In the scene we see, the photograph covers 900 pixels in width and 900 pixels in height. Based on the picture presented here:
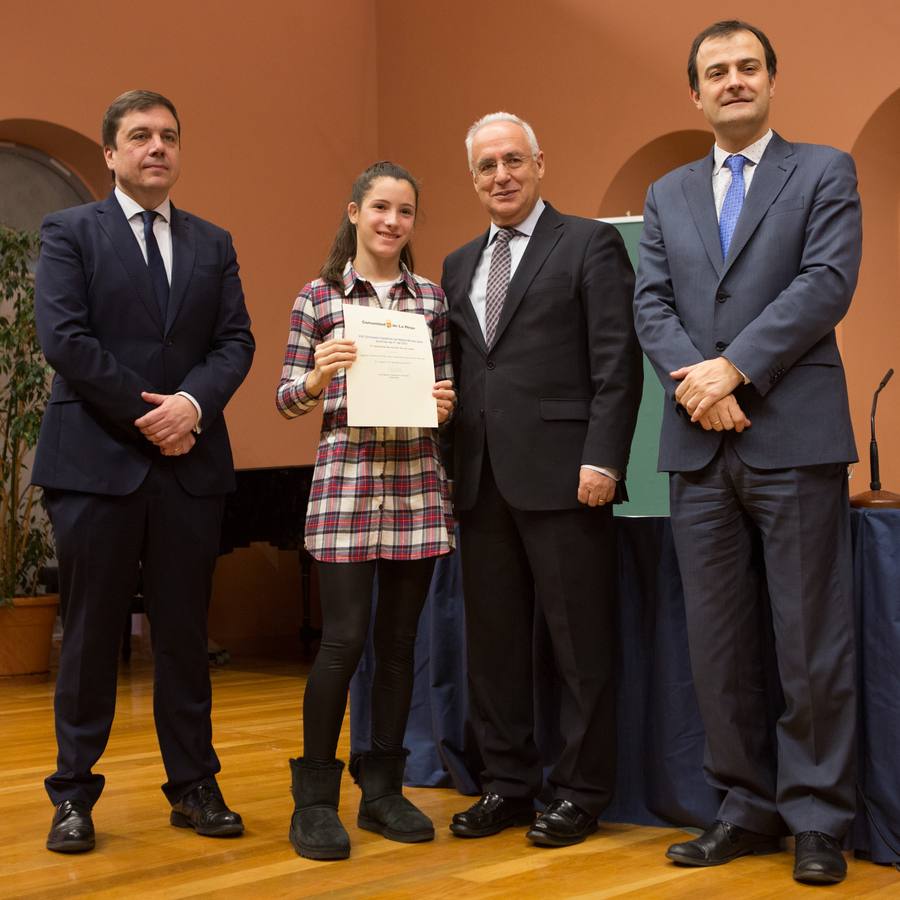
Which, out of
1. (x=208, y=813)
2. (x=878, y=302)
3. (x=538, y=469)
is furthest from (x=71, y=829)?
(x=878, y=302)

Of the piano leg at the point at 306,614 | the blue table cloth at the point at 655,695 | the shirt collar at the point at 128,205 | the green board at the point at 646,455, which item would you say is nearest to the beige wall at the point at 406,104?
the piano leg at the point at 306,614

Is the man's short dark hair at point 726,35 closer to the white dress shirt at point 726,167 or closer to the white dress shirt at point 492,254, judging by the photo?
the white dress shirt at point 726,167

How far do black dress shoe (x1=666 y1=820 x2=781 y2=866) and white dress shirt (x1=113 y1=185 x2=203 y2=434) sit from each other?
137 centimetres

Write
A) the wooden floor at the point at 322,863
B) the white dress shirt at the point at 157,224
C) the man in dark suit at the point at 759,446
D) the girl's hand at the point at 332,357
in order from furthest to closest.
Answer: the white dress shirt at the point at 157,224 < the girl's hand at the point at 332,357 < the man in dark suit at the point at 759,446 < the wooden floor at the point at 322,863

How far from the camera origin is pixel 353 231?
2.96 meters

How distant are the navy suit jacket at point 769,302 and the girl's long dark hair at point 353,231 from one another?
1.88ft

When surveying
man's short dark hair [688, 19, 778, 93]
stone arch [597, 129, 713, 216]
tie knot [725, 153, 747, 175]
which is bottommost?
tie knot [725, 153, 747, 175]

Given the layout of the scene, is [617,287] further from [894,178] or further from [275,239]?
[275,239]

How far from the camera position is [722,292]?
271 centimetres

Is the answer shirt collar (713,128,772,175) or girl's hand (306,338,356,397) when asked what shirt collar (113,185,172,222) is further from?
shirt collar (713,128,772,175)

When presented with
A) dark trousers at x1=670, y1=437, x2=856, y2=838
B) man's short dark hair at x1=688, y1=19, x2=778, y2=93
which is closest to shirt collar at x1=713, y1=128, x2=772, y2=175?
man's short dark hair at x1=688, y1=19, x2=778, y2=93

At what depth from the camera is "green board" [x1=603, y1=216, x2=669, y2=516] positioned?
4215 millimetres

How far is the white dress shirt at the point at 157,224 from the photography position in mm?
2945

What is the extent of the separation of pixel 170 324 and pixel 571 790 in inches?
53.9
